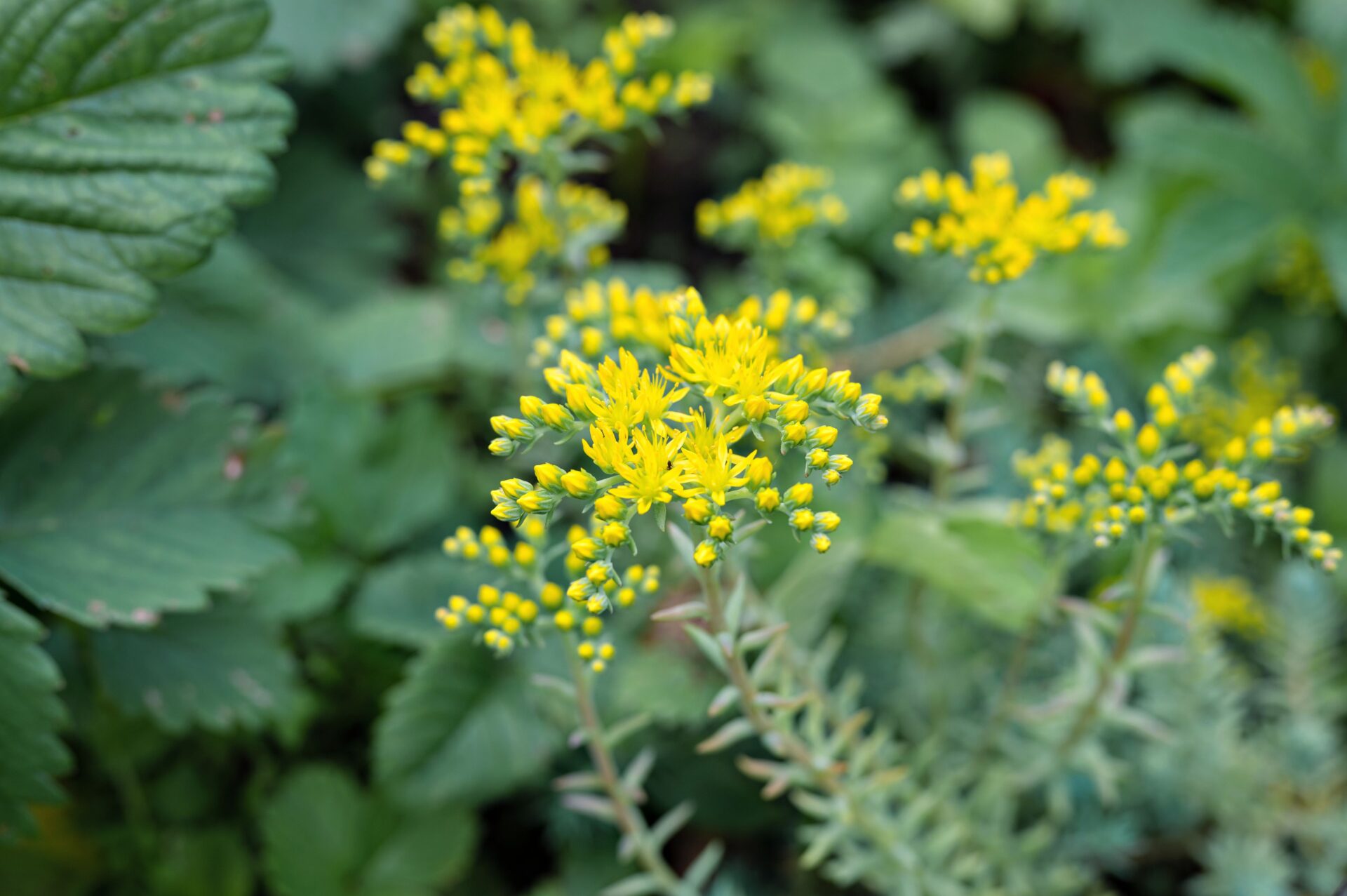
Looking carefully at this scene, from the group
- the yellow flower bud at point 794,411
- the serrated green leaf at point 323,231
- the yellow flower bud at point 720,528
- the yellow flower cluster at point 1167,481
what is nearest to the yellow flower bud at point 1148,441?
the yellow flower cluster at point 1167,481

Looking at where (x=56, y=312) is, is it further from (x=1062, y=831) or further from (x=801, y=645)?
(x=1062, y=831)

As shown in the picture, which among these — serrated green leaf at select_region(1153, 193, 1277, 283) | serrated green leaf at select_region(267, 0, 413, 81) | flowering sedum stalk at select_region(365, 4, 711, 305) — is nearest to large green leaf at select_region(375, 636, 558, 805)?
flowering sedum stalk at select_region(365, 4, 711, 305)

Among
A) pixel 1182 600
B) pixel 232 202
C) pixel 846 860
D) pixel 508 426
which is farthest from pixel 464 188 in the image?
pixel 1182 600

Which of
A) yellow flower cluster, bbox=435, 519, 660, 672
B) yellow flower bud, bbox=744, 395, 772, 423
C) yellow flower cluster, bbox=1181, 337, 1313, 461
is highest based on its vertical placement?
yellow flower bud, bbox=744, 395, 772, 423

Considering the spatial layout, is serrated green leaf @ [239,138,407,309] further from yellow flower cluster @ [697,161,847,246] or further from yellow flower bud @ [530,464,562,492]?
yellow flower bud @ [530,464,562,492]

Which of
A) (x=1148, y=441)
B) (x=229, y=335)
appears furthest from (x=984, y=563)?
(x=229, y=335)

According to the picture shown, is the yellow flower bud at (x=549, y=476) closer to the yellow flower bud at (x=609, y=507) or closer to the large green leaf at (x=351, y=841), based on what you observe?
the yellow flower bud at (x=609, y=507)

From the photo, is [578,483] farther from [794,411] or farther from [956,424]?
[956,424]
